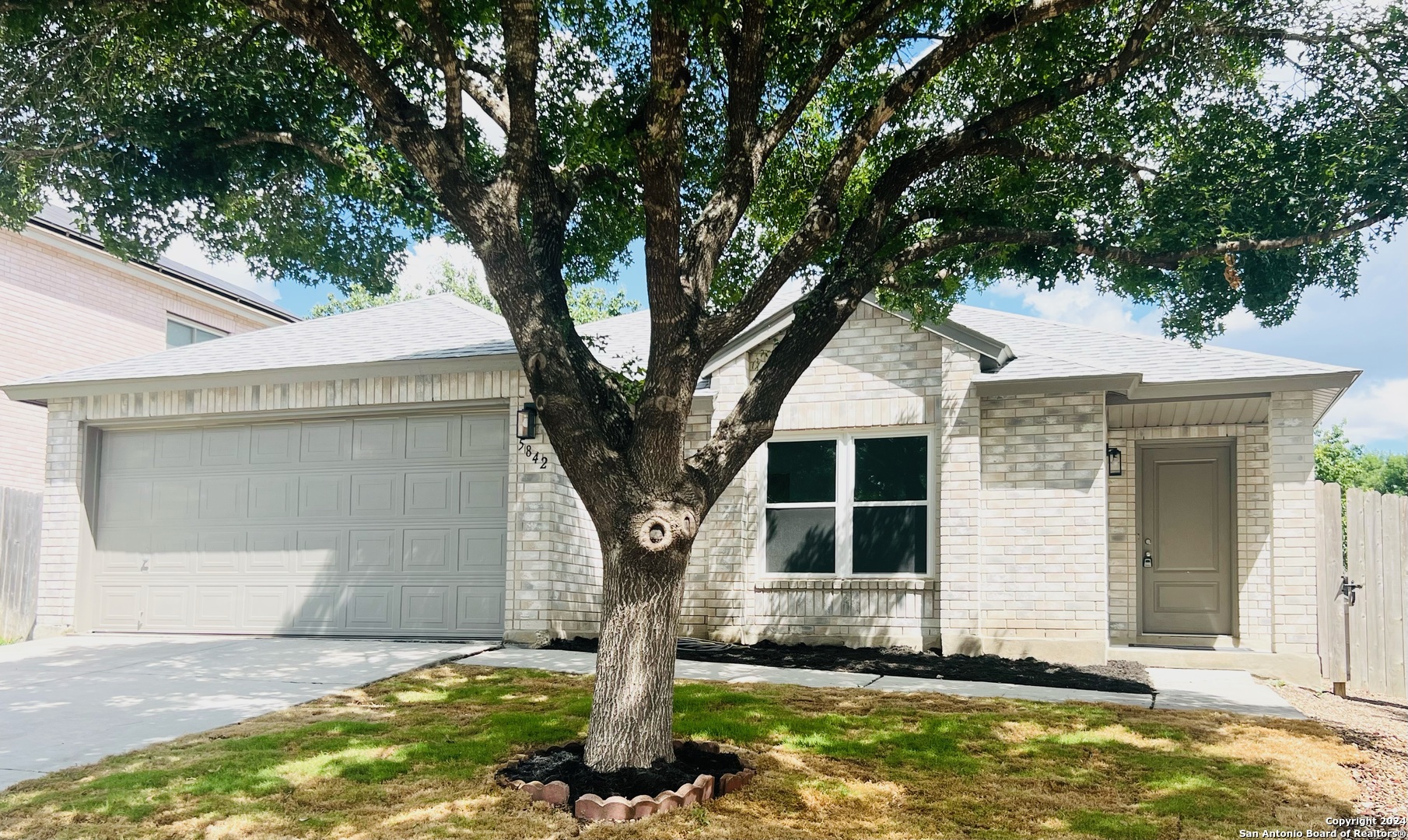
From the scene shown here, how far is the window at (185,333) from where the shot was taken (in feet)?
64.6

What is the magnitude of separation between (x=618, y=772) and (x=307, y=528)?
7621 millimetres

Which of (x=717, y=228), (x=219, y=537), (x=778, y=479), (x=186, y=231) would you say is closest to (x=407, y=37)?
(x=717, y=228)

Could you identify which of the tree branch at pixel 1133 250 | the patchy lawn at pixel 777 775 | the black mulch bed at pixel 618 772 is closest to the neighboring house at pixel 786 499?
the patchy lawn at pixel 777 775

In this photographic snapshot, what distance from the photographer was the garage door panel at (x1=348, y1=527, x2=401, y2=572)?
11.7 m

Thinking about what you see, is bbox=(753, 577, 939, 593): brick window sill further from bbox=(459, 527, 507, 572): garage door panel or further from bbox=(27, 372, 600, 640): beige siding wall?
bbox=(459, 527, 507, 572): garage door panel

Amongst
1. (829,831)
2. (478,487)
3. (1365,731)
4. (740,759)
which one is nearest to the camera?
(829,831)

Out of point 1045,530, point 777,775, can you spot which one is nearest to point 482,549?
point 1045,530

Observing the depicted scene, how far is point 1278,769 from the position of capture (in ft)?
20.4

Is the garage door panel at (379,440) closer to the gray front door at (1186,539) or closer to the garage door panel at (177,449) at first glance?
the garage door panel at (177,449)

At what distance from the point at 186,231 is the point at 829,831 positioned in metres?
7.49

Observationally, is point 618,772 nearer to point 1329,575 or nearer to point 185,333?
point 1329,575

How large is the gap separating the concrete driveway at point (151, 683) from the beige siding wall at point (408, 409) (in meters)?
0.79

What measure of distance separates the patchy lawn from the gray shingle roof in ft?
15.5

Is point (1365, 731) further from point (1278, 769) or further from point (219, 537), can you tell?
point (219, 537)
